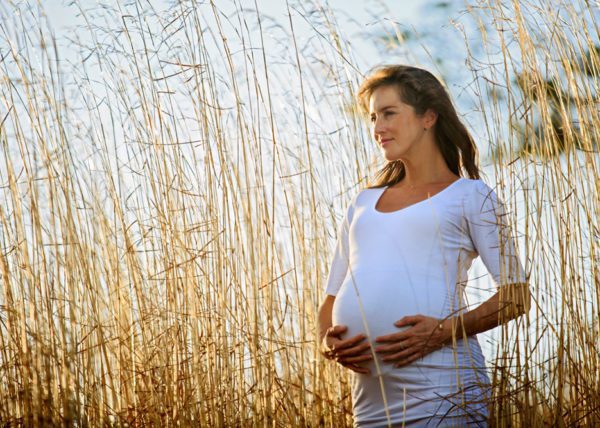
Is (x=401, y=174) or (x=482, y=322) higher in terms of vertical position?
(x=401, y=174)

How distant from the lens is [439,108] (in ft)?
6.07

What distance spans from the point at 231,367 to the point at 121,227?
0.46m

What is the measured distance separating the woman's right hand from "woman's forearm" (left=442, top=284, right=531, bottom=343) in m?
0.16

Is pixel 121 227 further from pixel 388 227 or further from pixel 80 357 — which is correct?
pixel 388 227

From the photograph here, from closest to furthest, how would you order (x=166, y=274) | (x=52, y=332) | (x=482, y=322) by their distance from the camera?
(x=482, y=322) < (x=52, y=332) < (x=166, y=274)

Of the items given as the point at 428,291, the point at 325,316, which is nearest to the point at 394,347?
the point at 428,291

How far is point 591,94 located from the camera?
1.87 m

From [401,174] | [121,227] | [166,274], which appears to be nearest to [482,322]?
[401,174]

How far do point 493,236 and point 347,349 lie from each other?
36cm

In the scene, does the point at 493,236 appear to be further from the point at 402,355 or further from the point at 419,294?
the point at 402,355

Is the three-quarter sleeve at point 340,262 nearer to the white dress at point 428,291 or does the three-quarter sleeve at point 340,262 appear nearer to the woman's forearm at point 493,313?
the white dress at point 428,291

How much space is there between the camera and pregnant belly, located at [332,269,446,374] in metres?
1.62

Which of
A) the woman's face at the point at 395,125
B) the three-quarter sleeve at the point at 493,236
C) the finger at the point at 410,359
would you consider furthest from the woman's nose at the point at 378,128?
the finger at the point at 410,359

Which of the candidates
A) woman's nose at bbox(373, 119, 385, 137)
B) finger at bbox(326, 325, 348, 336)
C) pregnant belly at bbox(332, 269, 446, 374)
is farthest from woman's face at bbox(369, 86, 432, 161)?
finger at bbox(326, 325, 348, 336)
